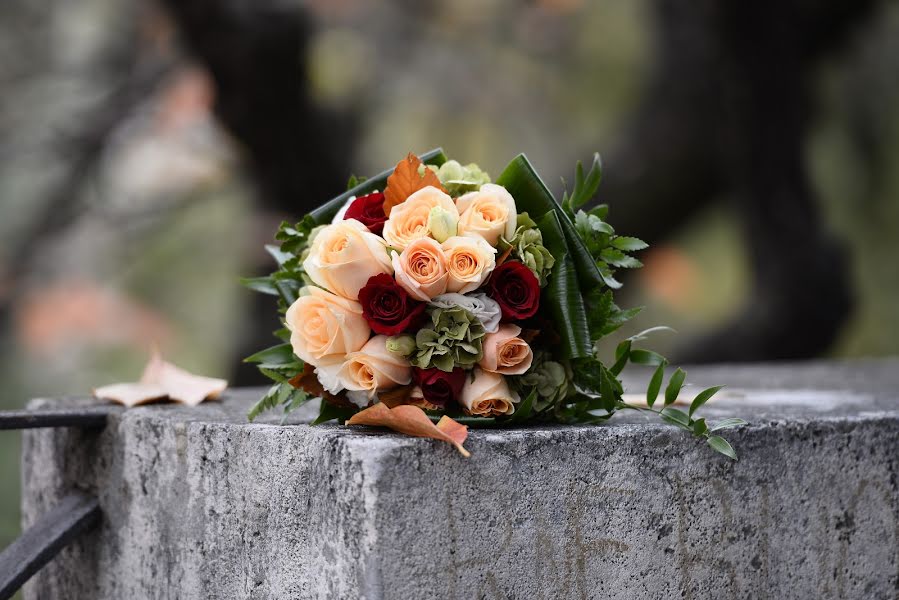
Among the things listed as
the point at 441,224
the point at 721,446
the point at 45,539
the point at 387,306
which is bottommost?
the point at 45,539

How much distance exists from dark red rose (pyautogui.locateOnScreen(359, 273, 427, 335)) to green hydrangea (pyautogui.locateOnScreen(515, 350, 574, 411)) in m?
0.17

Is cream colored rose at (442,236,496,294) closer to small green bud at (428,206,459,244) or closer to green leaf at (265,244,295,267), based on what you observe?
small green bud at (428,206,459,244)

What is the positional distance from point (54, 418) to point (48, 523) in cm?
20

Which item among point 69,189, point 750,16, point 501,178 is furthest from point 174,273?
point 501,178

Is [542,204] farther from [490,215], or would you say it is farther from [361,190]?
[361,190]

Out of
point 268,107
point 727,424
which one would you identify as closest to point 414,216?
point 727,424

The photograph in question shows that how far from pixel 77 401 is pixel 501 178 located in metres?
1.02

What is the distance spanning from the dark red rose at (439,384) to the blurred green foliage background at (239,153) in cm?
276

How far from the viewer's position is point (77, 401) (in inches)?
75.1

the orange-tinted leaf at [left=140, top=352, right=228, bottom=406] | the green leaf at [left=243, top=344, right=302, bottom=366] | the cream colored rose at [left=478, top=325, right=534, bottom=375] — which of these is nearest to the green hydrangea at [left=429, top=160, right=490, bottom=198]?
the cream colored rose at [left=478, top=325, right=534, bottom=375]

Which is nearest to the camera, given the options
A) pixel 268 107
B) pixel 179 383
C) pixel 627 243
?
pixel 627 243

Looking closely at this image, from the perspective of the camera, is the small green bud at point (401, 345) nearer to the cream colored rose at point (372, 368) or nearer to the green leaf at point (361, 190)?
the cream colored rose at point (372, 368)

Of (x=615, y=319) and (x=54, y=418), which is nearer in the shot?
(x=615, y=319)

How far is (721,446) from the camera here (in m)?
1.35
